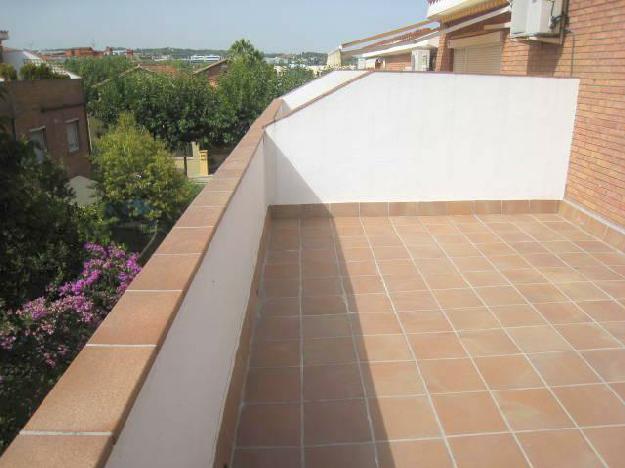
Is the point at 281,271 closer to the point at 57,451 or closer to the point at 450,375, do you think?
the point at 450,375

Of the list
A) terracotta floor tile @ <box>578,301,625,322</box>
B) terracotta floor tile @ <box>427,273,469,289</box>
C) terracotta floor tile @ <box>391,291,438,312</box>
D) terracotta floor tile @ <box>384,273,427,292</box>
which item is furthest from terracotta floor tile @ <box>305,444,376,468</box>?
terracotta floor tile @ <box>578,301,625,322</box>

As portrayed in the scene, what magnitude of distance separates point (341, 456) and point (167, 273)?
1425mm

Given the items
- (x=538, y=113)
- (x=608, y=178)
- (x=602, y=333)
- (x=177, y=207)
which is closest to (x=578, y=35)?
(x=538, y=113)

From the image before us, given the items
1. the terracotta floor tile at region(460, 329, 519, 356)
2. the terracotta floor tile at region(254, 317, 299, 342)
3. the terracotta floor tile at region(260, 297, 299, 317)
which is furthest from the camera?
the terracotta floor tile at region(260, 297, 299, 317)

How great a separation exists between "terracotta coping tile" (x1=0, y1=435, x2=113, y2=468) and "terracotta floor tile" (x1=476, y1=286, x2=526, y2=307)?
12.5 feet

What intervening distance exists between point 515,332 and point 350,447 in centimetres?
179

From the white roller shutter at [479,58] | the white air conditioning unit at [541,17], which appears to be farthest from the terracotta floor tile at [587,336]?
the white roller shutter at [479,58]

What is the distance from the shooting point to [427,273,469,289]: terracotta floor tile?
4757 millimetres

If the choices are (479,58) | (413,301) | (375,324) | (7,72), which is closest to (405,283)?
(413,301)

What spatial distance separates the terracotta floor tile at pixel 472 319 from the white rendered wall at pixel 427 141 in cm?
279

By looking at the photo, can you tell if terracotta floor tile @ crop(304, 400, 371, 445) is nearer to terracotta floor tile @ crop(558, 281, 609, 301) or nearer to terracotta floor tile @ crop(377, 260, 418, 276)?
terracotta floor tile @ crop(377, 260, 418, 276)

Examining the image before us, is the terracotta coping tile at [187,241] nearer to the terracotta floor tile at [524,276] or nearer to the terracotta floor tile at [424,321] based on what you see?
the terracotta floor tile at [424,321]

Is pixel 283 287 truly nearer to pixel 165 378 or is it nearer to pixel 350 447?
pixel 350 447

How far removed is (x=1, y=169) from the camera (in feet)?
13.8
